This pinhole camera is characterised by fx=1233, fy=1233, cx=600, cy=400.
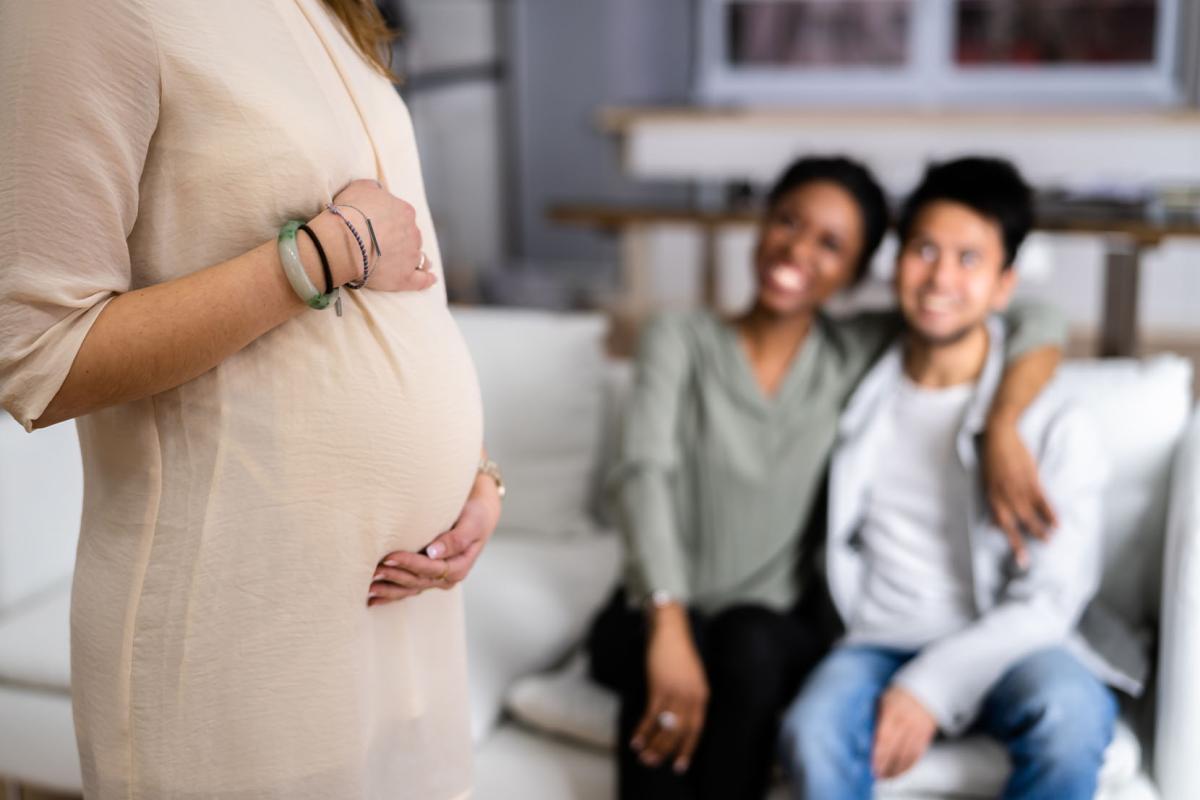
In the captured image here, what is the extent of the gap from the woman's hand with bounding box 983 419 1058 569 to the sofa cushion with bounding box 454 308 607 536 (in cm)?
78

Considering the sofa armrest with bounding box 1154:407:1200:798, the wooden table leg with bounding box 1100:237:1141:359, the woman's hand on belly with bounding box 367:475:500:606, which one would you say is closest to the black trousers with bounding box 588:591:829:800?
the sofa armrest with bounding box 1154:407:1200:798

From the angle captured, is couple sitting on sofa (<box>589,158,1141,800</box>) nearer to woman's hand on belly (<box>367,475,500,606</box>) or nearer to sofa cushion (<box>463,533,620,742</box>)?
sofa cushion (<box>463,533,620,742</box>)

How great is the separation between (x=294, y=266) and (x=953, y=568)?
111cm

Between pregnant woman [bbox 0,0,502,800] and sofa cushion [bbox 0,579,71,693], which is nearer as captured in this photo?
pregnant woman [bbox 0,0,502,800]

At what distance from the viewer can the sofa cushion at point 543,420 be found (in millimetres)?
2086

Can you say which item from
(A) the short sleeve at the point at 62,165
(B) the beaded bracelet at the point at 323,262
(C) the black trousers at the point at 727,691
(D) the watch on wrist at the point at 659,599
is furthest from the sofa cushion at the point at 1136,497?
(A) the short sleeve at the point at 62,165

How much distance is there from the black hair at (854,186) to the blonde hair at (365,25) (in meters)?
0.94

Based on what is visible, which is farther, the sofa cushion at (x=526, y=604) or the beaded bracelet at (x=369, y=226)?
the sofa cushion at (x=526, y=604)

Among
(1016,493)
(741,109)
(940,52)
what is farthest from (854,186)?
(940,52)

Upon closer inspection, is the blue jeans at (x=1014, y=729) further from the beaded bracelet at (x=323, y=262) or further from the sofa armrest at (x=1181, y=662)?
the beaded bracelet at (x=323, y=262)

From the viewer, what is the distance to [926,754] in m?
1.44

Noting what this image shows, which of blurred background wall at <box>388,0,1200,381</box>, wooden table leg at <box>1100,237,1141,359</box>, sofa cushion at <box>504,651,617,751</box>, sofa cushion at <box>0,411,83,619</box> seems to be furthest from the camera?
blurred background wall at <box>388,0,1200,381</box>

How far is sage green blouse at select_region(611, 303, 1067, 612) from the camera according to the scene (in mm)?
1667

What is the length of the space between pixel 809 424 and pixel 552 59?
3.71 metres
